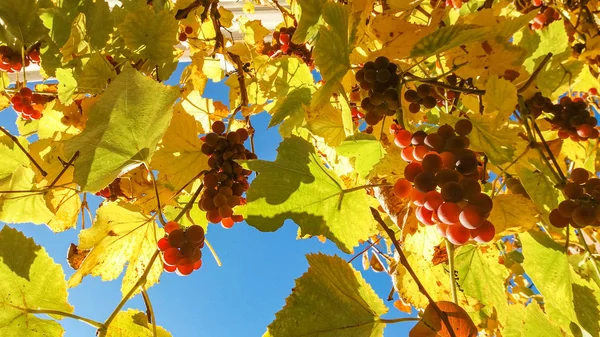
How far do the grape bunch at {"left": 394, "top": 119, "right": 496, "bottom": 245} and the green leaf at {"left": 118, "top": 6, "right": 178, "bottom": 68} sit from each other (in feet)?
1.91

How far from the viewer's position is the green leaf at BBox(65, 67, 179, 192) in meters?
0.58

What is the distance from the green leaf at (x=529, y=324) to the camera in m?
0.73

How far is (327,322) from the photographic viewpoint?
596 mm

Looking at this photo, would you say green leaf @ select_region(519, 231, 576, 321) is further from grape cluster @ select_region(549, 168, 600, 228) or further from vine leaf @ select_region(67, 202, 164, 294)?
vine leaf @ select_region(67, 202, 164, 294)

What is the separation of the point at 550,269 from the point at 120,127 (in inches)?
28.9

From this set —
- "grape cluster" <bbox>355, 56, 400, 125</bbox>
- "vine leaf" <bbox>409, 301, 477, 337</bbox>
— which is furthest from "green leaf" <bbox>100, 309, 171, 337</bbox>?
"grape cluster" <bbox>355, 56, 400, 125</bbox>

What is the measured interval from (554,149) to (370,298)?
0.58 meters

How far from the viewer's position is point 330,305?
0.60 m

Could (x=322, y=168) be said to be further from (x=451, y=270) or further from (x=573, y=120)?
(x=573, y=120)

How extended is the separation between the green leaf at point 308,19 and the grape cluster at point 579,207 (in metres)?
0.50

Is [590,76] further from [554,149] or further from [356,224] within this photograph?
[356,224]

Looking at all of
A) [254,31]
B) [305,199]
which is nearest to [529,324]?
[305,199]

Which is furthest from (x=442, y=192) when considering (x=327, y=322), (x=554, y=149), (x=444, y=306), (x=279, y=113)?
(x=554, y=149)

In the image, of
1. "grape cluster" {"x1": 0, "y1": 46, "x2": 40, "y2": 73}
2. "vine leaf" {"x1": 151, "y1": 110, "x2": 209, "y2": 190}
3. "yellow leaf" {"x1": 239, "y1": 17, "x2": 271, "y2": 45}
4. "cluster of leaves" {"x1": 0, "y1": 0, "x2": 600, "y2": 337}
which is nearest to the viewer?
"cluster of leaves" {"x1": 0, "y1": 0, "x2": 600, "y2": 337}
